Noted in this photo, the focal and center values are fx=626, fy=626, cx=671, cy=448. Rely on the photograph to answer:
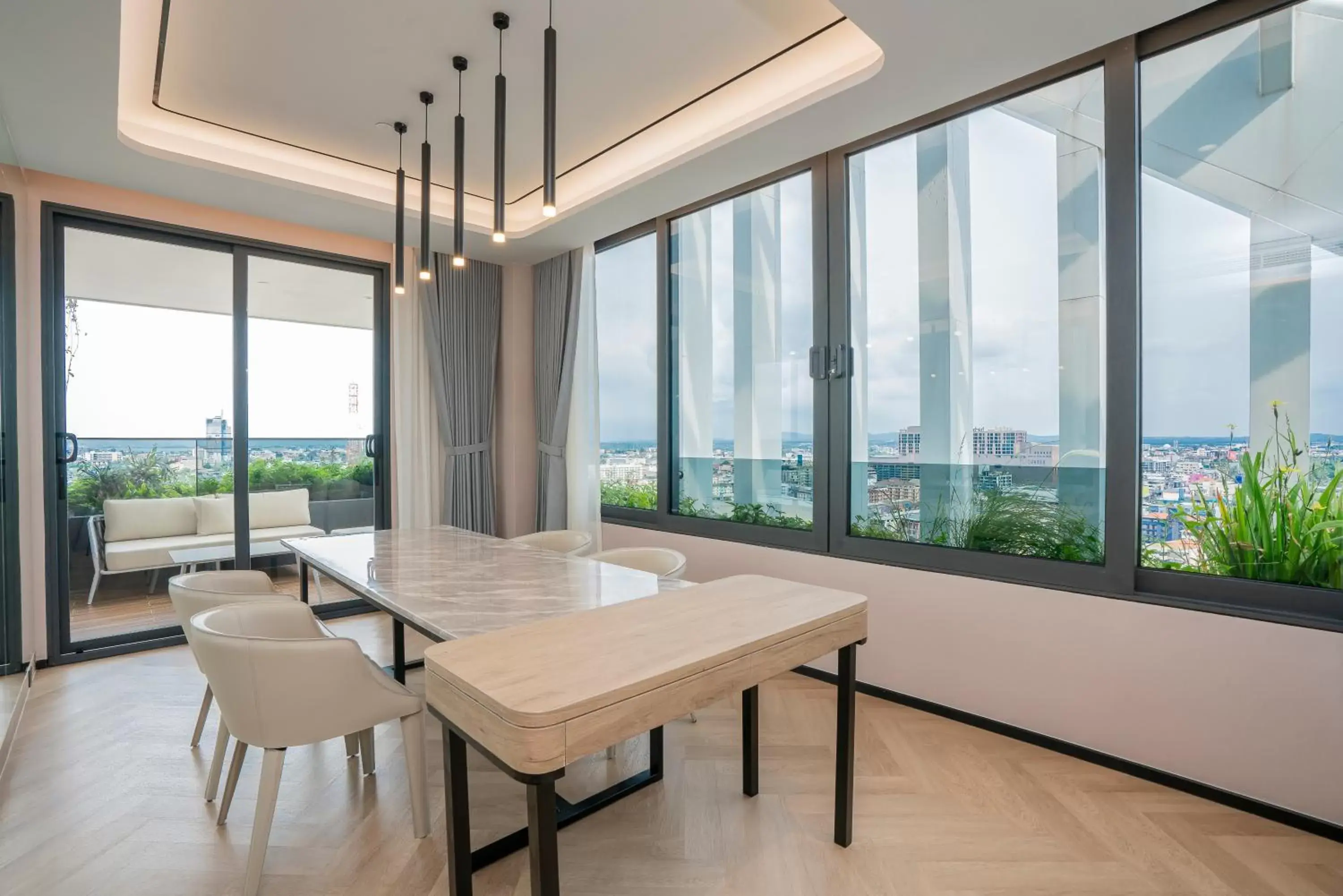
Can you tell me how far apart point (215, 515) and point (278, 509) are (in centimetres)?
33

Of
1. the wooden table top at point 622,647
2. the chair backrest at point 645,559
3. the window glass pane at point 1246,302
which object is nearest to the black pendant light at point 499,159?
the wooden table top at point 622,647

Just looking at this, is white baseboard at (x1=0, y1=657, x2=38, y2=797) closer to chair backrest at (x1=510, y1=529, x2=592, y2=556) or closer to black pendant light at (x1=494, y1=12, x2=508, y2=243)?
chair backrest at (x1=510, y1=529, x2=592, y2=556)

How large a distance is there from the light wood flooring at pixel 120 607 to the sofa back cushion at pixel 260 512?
339 millimetres

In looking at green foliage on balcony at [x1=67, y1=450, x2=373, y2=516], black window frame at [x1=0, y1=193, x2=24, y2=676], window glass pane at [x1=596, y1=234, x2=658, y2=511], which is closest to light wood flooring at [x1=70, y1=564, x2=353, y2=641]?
black window frame at [x1=0, y1=193, x2=24, y2=676]

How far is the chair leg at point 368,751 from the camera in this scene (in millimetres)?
2197

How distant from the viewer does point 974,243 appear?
8.86ft

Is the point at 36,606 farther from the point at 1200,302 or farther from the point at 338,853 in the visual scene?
the point at 1200,302

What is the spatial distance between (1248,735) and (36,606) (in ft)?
17.1

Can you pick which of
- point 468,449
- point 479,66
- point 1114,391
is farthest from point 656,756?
point 468,449

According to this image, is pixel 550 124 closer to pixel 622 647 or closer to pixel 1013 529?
pixel 622 647

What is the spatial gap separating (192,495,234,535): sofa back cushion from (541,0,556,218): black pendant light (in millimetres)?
3170

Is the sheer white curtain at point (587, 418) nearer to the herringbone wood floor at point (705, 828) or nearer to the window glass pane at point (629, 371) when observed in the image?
the window glass pane at point (629, 371)

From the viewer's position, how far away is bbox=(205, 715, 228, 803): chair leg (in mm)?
2000

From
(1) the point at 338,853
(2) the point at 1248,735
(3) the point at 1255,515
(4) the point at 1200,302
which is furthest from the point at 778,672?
(4) the point at 1200,302
